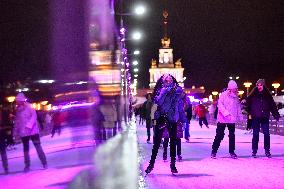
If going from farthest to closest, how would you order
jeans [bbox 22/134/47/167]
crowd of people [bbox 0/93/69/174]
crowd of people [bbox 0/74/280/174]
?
1. jeans [bbox 22/134/47/167]
2. crowd of people [bbox 0/74/280/174]
3. crowd of people [bbox 0/93/69/174]

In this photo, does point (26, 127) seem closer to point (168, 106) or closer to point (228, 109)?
point (168, 106)

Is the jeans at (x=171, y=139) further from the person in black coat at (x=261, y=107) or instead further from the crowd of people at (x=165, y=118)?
the person in black coat at (x=261, y=107)

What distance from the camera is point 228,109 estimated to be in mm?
13062

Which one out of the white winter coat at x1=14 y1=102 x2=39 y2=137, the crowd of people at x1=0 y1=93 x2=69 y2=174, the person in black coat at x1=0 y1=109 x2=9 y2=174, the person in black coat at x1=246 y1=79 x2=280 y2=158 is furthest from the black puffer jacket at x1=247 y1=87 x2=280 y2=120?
the person in black coat at x1=0 y1=109 x2=9 y2=174

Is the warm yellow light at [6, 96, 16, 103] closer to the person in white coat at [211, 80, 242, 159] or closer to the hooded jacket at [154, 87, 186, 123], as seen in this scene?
the hooded jacket at [154, 87, 186, 123]

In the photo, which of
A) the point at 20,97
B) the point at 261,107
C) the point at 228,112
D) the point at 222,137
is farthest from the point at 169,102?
the point at 20,97

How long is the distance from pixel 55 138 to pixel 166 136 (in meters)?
5.84

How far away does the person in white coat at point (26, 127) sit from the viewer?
131 inches

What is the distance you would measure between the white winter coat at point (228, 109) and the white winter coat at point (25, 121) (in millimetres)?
9201

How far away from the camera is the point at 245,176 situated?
912 cm

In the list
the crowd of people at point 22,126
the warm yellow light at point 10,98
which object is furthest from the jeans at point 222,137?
the warm yellow light at point 10,98

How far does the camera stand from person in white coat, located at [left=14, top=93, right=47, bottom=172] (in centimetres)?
332

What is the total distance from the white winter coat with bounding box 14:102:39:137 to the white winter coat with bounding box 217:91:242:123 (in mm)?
9201

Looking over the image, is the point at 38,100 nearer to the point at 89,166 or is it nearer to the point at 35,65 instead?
Result: the point at 35,65
